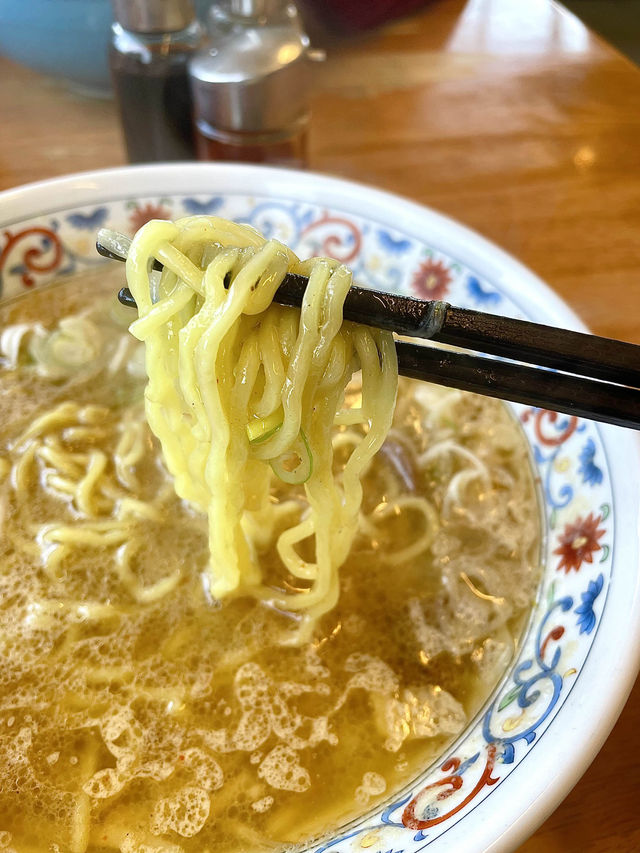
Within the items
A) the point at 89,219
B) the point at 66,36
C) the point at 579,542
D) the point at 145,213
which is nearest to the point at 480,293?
the point at 579,542

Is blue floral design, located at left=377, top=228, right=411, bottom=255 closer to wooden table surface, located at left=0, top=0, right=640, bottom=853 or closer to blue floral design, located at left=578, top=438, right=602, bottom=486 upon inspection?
wooden table surface, located at left=0, top=0, right=640, bottom=853

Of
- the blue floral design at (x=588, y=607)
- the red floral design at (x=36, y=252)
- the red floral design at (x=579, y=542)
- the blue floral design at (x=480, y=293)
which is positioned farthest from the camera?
the red floral design at (x=36, y=252)

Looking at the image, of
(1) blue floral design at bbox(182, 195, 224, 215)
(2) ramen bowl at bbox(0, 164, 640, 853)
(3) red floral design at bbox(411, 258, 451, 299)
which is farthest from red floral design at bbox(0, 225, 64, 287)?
(3) red floral design at bbox(411, 258, 451, 299)

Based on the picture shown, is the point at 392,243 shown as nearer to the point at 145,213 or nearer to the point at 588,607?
the point at 145,213

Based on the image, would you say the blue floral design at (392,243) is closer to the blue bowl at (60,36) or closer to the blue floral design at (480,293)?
the blue floral design at (480,293)

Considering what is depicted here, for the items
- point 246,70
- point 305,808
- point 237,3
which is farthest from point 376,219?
point 305,808

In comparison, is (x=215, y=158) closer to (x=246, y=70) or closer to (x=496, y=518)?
(x=246, y=70)

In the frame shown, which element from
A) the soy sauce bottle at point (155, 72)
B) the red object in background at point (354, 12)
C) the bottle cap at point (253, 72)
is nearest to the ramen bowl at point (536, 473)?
the bottle cap at point (253, 72)
